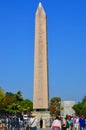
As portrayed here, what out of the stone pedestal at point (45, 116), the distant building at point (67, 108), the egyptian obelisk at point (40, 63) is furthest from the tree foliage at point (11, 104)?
the egyptian obelisk at point (40, 63)

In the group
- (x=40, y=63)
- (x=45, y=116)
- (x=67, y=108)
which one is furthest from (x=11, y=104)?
(x=40, y=63)

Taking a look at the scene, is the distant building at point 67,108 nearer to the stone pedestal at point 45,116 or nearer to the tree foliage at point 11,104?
the tree foliage at point 11,104

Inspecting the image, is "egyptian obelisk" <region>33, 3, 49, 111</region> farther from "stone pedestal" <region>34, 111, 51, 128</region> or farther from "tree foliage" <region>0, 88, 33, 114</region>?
"tree foliage" <region>0, 88, 33, 114</region>

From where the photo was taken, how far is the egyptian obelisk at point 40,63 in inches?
1318

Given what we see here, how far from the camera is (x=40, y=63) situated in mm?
33594

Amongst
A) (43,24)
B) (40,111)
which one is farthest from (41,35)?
(40,111)

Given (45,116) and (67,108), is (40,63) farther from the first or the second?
(67,108)

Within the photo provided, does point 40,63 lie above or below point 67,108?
below

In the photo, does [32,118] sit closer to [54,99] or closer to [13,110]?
[13,110]

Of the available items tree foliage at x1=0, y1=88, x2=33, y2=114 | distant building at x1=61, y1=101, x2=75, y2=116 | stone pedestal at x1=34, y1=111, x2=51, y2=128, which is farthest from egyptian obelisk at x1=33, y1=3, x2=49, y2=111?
distant building at x1=61, y1=101, x2=75, y2=116

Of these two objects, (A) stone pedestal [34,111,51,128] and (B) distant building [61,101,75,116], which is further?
(B) distant building [61,101,75,116]

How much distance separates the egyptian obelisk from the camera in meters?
33.5

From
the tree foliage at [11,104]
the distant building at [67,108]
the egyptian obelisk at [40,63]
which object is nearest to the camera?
the egyptian obelisk at [40,63]

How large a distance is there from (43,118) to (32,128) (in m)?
17.4
